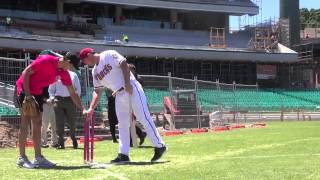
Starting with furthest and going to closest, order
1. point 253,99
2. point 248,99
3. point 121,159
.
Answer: point 253,99, point 248,99, point 121,159

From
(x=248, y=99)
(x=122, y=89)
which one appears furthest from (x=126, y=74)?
(x=248, y=99)

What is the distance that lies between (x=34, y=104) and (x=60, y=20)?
4308 centimetres

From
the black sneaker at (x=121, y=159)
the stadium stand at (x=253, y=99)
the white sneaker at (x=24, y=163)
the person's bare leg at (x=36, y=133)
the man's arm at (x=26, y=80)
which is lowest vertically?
the stadium stand at (x=253, y=99)

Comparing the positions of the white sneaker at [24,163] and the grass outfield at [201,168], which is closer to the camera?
the grass outfield at [201,168]

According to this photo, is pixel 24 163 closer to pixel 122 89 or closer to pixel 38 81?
pixel 38 81

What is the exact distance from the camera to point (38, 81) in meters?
8.73

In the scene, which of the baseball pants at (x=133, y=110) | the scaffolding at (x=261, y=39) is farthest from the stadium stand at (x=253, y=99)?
the baseball pants at (x=133, y=110)

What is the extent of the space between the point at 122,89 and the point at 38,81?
4.17 feet

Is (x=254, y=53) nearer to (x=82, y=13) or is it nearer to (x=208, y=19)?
(x=208, y=19)

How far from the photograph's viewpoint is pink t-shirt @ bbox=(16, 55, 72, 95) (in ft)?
28.2

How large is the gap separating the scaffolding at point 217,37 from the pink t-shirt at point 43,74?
46121 mm

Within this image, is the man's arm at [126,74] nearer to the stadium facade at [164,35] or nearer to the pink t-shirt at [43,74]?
the pink t-shirt at [43,74]

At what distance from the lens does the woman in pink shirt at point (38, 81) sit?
8516 millimetres

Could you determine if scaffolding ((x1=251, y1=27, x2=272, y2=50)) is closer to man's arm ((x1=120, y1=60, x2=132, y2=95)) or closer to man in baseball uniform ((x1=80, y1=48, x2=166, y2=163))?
man in baseball uniform ((x1=80, y1=48, x2=166, y2=163))
